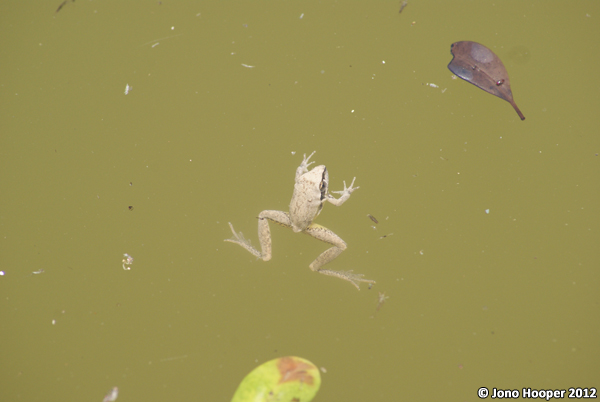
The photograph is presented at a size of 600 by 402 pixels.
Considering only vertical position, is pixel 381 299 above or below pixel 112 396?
above

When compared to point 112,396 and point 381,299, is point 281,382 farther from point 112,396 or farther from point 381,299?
point 112,396

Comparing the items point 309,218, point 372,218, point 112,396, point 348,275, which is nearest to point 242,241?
point 309,218

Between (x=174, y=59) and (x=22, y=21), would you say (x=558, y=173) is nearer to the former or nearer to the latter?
(x=174, y=59)

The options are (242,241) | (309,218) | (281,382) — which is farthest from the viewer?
(242,241)

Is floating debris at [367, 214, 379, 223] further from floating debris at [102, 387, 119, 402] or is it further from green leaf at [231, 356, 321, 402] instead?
floating debris at [102, 387, 119, 402]

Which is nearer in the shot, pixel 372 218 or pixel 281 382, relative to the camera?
pixel 281 382

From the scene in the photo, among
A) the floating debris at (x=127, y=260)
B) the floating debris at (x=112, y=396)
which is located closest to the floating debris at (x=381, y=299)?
the floating debris at (x=127, y=260)

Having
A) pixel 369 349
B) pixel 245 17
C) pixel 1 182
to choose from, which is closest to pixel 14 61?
pixel 1 182

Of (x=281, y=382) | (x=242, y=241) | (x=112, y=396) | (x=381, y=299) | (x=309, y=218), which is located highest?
(x=309, y=218)
